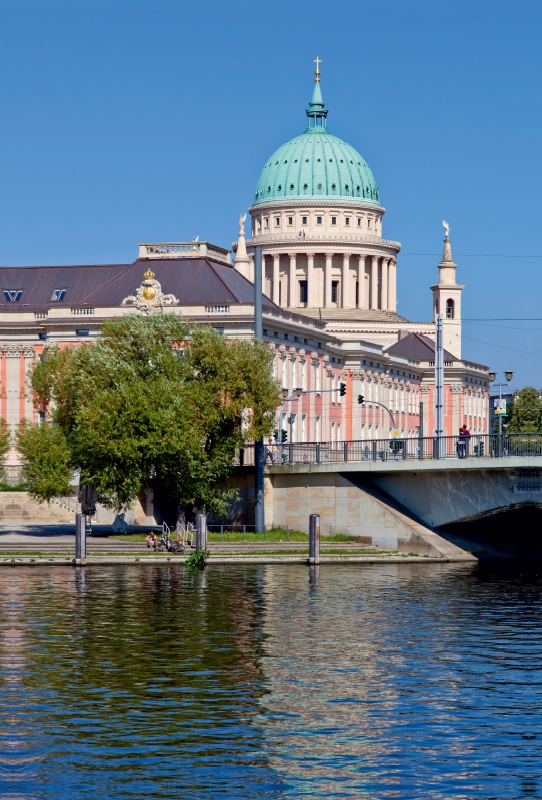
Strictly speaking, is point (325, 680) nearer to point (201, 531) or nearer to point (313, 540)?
point (313, 540)

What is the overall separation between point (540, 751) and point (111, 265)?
109607mm

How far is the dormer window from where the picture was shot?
450ft

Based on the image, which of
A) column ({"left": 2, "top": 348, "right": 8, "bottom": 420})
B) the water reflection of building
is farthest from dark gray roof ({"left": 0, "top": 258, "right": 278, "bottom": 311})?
the water reflection of building

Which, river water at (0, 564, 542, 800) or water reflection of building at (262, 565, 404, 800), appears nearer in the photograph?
river water at (0, 564, 542, 800)

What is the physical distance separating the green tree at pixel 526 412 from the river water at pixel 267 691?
125 metres

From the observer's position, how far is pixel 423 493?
81.8 meters

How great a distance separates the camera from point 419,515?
269ft

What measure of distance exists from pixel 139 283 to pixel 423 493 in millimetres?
46028

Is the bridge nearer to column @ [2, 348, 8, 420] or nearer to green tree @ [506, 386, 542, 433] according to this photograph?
column @ [2, 348, 8, 420]

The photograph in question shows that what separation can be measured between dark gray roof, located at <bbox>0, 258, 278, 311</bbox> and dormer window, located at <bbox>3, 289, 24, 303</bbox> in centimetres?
33

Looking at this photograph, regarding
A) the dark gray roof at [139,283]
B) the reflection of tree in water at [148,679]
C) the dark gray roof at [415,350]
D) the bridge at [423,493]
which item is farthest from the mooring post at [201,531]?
the dark gray roof at [415,350]

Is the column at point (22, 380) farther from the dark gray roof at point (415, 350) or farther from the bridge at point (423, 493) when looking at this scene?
the dark gray roof at point (415, 350)

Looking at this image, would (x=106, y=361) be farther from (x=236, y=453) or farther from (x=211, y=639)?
(x=211, y=639)

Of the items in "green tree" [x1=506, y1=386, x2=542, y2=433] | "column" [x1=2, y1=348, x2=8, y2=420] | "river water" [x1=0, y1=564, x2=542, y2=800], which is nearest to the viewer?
"river water" [x1=0, y1=564, x2=542, y2=800]
